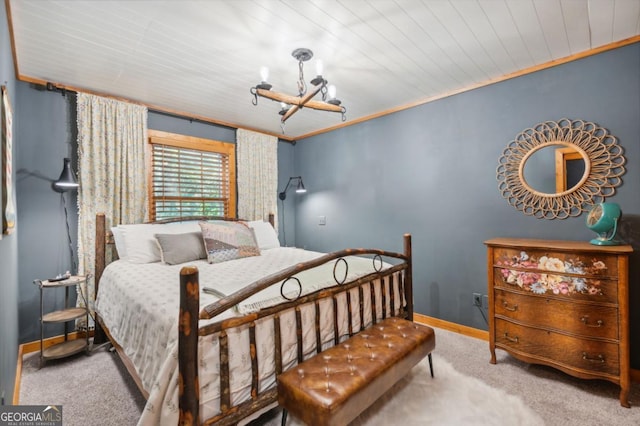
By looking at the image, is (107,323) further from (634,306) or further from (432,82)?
(634,306)

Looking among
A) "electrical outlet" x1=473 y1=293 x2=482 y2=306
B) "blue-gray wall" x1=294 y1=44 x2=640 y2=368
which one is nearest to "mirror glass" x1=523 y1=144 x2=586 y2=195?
"blue-gray wall" x1=294 y1=44 x2=640 y2=368

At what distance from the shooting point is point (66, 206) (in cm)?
280

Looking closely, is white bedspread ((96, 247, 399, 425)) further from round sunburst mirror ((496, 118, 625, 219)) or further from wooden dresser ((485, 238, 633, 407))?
round sunburst mirror ((496, 118, 625, 219))

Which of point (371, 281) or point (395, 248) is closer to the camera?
point (371, 281)

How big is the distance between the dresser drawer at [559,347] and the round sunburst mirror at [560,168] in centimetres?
100

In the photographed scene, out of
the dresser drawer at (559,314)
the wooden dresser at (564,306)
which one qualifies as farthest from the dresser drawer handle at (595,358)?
the dresser drawer at (559,314)

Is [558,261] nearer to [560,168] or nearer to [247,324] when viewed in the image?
[560,168]

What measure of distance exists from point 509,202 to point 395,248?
1329mm

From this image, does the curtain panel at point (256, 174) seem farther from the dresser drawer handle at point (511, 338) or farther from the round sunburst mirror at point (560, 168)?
the dresser drawer handle at point (511, 338)

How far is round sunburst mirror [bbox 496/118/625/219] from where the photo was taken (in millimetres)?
2254

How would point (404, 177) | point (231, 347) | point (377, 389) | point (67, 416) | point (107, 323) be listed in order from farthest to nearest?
point (404, 177) < point (107, 323) < point (67, 416) < point (377, 389) < point (231, 347)

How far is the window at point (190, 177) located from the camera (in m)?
3.39

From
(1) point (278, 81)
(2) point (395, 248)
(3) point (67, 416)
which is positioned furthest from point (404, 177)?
(3) point (67, 416)

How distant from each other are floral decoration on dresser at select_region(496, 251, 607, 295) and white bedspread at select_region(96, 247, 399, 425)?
1.12 m
